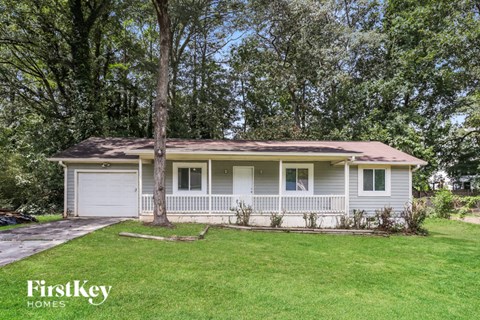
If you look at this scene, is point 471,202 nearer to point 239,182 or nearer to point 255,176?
point 255,176

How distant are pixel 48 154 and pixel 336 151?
1376cm

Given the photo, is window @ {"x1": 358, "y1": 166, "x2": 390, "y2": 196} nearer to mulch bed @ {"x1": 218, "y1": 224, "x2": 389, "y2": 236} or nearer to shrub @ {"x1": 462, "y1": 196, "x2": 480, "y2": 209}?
mulch bed @ {"x1": 218, "y1": 224, "x2": 389, "y2": 236}

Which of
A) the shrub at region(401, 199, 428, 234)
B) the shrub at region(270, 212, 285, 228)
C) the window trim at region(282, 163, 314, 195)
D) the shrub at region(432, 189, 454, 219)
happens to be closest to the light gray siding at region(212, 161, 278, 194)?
the window trim at region(282, 163, 314, 195)

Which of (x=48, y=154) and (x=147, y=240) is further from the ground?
(x=48, y=154)

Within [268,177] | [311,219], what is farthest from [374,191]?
[268,177]

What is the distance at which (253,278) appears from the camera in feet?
16.3

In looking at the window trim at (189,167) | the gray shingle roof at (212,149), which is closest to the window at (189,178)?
the window trim at (189,167)

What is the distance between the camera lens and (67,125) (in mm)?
15883

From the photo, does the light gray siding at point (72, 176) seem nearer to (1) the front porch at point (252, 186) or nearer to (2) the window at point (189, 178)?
(1) the front porch at point (252, 186)

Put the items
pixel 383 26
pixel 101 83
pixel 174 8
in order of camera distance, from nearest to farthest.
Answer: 1. pixel 174 8
2. pixel 101 83
3. pixel 383 26

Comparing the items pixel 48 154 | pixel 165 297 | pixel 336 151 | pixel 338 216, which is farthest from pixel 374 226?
pixel 48 154

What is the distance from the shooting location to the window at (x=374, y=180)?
40.9 feet

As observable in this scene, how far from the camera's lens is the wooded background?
17.5 m

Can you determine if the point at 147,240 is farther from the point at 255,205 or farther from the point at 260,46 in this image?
the point at 260,46
